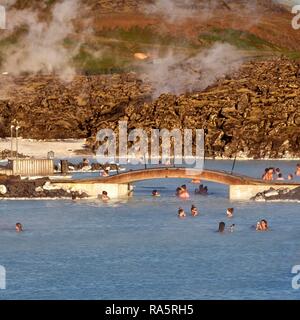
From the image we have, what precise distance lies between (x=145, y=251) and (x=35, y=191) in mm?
27000

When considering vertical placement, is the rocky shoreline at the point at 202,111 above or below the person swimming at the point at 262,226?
above

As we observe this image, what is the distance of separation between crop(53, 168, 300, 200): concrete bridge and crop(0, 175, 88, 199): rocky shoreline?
0.78 meters

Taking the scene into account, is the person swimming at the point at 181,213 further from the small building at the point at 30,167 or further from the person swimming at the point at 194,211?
the small building at the point at 30,167

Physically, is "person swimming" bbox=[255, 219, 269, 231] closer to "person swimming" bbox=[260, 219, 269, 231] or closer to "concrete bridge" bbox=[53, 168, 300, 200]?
"person swimming" bbox=[260, 219, 269, 231]

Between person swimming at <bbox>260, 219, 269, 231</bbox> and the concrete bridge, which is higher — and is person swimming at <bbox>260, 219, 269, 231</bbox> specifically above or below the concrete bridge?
below

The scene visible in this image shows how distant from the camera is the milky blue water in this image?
2185 inches

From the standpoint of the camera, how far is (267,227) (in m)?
75.4

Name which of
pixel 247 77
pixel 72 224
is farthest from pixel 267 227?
pixel 247 77

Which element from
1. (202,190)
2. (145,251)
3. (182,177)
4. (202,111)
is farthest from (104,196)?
(202,111)

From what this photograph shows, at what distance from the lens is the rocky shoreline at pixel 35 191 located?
92500mm

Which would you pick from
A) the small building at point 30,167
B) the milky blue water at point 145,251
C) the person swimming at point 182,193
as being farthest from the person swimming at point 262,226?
the small building at point 30,167

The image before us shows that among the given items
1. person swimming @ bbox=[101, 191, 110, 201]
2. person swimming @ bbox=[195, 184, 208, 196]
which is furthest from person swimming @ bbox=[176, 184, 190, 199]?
person swimming @ bbox=[101, 191, 110, 201]

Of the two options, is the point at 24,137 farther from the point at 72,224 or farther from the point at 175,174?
the point at 72,224

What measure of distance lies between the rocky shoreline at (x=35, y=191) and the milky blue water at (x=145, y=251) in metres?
2.10
